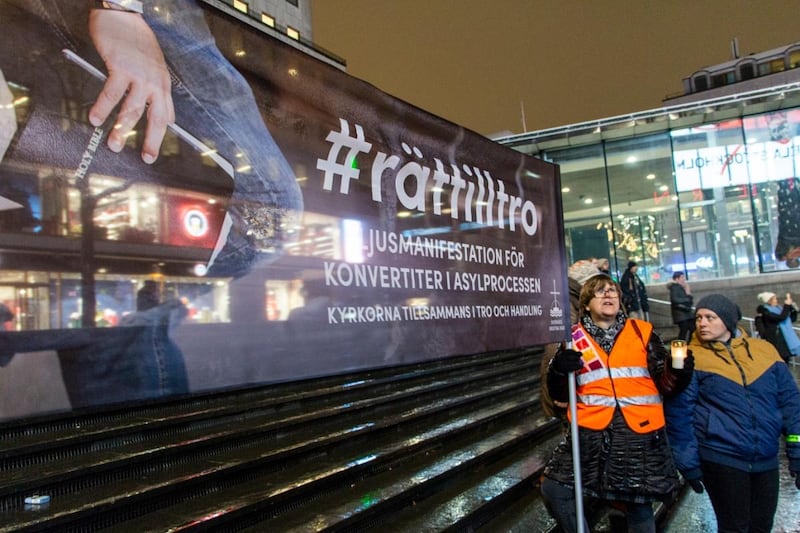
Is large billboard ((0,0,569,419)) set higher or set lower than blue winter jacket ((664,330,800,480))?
A: higher

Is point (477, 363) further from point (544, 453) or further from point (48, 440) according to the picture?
point (48, 440)

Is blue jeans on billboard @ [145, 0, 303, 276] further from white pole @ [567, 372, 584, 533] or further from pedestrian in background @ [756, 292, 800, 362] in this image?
pedestrian in background @ [756, 292, 800, 362]

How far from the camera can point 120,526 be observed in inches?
118

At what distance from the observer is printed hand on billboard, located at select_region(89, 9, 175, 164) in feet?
4.12

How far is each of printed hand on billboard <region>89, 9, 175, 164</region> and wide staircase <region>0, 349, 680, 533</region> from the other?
5.98 feet

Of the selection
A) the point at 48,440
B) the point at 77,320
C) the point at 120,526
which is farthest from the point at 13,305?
the point at 48,440

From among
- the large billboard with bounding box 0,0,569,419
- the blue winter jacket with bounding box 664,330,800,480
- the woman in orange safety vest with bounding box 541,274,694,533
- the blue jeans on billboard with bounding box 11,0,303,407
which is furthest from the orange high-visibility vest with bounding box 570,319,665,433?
the blue jeans on billboard with bounding box 11,0,303,407

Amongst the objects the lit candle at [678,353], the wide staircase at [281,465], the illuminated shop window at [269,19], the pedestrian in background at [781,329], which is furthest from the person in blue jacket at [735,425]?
the illuminated shop window at [269,19]

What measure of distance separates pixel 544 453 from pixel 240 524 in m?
3.24

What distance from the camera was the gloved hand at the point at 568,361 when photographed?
2.80 metres

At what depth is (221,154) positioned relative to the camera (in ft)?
4.78

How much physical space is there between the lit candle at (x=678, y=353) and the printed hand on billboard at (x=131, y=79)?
2.54 metres

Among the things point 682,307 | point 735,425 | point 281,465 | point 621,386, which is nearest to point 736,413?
point 735,425

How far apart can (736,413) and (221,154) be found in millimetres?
3040
